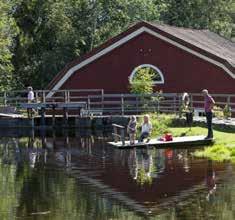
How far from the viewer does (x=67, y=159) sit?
22.6m

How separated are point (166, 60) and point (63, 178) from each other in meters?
20.0

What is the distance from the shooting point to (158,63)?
3766cm

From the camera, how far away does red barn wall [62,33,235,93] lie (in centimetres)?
3622

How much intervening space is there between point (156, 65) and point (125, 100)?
243 centimetres

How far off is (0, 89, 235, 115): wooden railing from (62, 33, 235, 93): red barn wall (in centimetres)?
55

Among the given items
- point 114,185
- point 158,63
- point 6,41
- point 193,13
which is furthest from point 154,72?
point 114,185

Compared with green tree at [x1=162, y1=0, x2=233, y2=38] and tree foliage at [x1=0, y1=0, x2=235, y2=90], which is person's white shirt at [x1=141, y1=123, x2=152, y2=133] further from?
green tree at [x1=162, y1=0, x2=233, y2=38]

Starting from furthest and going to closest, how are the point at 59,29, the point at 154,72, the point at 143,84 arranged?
1. the point at 59,29
2. the point at 154,72
3. the point at 143,84

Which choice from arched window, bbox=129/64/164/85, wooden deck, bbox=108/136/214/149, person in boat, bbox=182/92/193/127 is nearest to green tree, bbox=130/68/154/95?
arched window, bbox=129/64/164/85

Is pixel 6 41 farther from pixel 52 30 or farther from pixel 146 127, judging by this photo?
pixel 146 127

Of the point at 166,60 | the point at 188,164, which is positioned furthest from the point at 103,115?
the point at 188,164

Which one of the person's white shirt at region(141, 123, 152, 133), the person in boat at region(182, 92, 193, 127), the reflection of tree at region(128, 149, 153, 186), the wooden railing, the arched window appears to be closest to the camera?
the reflection of tree at region(128, 149, 153, 186)

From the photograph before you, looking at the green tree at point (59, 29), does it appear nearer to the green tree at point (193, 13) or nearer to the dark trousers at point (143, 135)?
the green tree at point (193, 13)

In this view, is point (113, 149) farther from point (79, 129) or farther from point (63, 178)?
point (79, 129)
